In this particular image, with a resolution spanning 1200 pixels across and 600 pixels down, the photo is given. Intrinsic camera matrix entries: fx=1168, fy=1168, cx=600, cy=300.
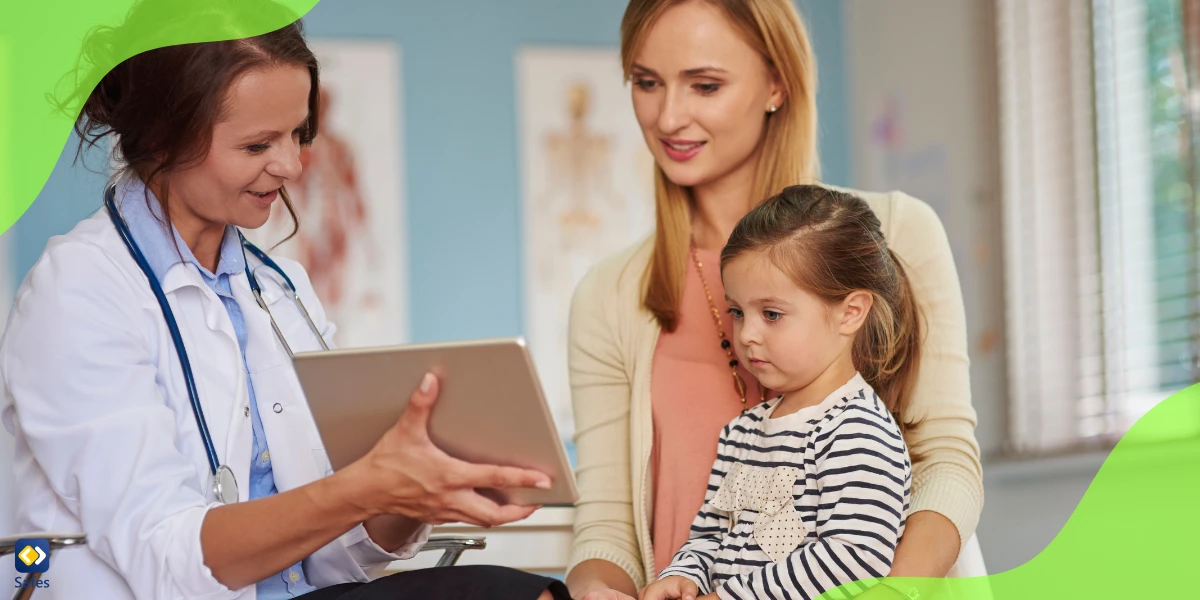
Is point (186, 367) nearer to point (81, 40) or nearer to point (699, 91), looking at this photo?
point (81, 40)

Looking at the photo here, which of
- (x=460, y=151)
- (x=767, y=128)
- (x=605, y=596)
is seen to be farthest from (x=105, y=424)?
(x=460, y=151)

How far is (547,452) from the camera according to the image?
1.15m

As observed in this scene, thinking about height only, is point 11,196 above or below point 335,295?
above

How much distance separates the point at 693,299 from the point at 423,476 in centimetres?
68

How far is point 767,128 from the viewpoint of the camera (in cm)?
175

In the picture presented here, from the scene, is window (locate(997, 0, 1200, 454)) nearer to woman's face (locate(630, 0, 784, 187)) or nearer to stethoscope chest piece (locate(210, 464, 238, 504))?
woman's face (locate(630, 0, 784, 187))

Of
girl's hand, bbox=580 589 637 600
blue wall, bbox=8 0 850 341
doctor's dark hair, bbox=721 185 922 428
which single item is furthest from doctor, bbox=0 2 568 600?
blue wall, bbox=8 0 850 341

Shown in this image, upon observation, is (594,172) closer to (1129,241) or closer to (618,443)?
(1129,241)

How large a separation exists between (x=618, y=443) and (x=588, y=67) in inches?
95.6

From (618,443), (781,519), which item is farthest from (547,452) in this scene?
(618,443)

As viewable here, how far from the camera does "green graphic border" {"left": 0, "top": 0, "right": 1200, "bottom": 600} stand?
1346 millimetres

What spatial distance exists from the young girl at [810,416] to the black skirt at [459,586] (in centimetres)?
19

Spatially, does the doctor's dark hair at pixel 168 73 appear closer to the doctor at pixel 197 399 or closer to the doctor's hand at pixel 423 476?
the doctor at pixel 197 399

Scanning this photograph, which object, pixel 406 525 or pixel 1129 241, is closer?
pixel 406 525
